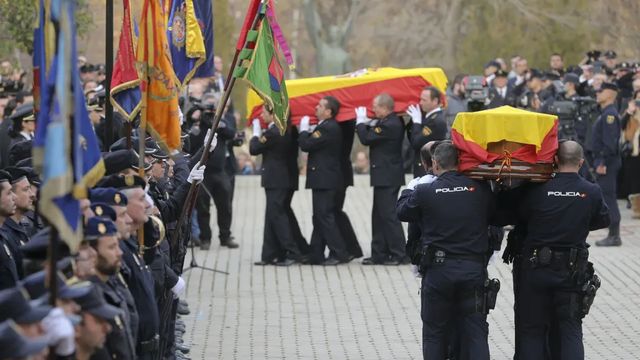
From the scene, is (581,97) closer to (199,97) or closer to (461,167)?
(199,97)

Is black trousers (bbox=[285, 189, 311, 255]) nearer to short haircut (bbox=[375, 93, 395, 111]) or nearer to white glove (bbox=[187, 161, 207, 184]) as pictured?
short haircut (bbox=[375, 93, 395, 111])

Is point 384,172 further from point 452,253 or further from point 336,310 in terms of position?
point 452,253

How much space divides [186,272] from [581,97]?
786 cm

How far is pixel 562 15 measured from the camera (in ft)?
120

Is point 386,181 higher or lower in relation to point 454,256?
lower

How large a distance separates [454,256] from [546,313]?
2.77ft

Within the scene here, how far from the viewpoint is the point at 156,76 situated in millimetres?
11391

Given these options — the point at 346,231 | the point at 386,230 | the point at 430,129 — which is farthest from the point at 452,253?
the point at 346,231

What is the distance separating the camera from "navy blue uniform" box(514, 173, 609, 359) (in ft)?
37.5

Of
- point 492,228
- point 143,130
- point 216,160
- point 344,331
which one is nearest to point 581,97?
point 216,160

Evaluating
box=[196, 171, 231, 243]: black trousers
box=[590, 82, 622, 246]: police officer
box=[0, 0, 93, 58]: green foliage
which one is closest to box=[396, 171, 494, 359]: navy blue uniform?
box=[196, 171, 231, 243]: black trousers

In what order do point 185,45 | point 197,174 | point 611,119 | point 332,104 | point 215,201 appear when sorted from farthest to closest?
point 611,119
point 215,201
point 332,104
point 185,45
point 197,174

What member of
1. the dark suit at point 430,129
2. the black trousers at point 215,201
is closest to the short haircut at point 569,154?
the dark suit at point 430,129

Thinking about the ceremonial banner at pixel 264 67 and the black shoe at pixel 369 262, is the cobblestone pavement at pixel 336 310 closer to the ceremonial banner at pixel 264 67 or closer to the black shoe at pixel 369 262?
the black shoe at pixel 369 262
